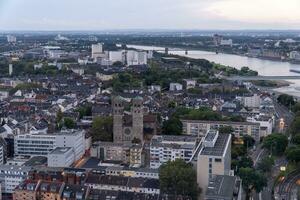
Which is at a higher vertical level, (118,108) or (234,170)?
(118,108)

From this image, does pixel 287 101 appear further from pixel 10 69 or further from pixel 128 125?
pixel 10 69

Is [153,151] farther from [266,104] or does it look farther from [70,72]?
[70,72]

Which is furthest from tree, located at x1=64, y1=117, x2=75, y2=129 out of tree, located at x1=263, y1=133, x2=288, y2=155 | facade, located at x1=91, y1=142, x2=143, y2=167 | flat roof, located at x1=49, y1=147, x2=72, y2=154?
tree, located at x1=263, y1=133, x2=288, y2=155

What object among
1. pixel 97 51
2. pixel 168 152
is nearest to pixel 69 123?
pixel 168 152

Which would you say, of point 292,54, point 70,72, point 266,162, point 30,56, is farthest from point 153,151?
point 292,54

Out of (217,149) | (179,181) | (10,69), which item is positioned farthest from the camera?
(10,69)

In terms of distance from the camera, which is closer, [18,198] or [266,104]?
[18,198]
